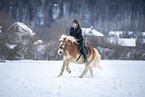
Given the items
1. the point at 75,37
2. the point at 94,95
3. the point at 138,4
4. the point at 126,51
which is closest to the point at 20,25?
the point at 126,51

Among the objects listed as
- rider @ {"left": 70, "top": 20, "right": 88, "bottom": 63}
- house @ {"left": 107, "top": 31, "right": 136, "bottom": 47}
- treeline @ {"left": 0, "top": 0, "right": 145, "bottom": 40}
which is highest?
treeline @ {"left": 0, "top": 0, "right": 145, "bottom": 40}

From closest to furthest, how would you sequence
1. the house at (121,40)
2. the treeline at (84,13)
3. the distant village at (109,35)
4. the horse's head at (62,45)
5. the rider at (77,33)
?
the horse's head at (62,45)
the rider at (77,33)
the house at (121,40)
the distant village at (109,35)
the treeline at (84,13)

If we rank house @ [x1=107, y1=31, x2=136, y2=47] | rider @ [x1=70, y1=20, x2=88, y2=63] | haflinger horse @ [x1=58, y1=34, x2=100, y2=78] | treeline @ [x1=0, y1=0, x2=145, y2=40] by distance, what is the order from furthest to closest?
treeline @ [x1=0, y1=0, x2=145, y2=40]
house @ [x1=107, y1=31, x2=136, y2=47]
rider @ [x1=70, y1=20, x2=88, y2=63]
haflinger horse @ [x1=58, y1=34, x2=100, y2=78]

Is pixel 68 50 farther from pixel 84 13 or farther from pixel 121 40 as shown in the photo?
pixel 84 13

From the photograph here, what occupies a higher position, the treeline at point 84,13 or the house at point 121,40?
the treeline at point 84,13

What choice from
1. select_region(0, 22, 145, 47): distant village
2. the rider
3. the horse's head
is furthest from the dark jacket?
select_region(0, 22, 145, 47): distant village

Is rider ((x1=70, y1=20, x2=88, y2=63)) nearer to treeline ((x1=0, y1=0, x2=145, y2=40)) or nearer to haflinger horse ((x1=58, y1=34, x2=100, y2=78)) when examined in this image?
haflinger horse ((x1=58, y1=34, x2=100, y2=78))

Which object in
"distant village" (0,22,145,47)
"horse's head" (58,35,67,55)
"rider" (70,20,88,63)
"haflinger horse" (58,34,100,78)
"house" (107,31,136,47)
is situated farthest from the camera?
"distant village" (0,22,145,47)

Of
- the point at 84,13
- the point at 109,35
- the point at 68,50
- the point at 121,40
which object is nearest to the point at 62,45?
the point at 68,50

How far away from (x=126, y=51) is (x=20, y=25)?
2697 cm

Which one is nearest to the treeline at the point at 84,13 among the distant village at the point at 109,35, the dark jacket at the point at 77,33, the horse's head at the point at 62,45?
the distant village at the point at 109,35

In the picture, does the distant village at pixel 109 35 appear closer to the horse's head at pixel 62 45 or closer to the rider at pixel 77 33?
the rider at pixel 77 33

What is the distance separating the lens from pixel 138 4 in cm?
7131

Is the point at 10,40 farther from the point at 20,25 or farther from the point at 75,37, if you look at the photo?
the point at 20,25
